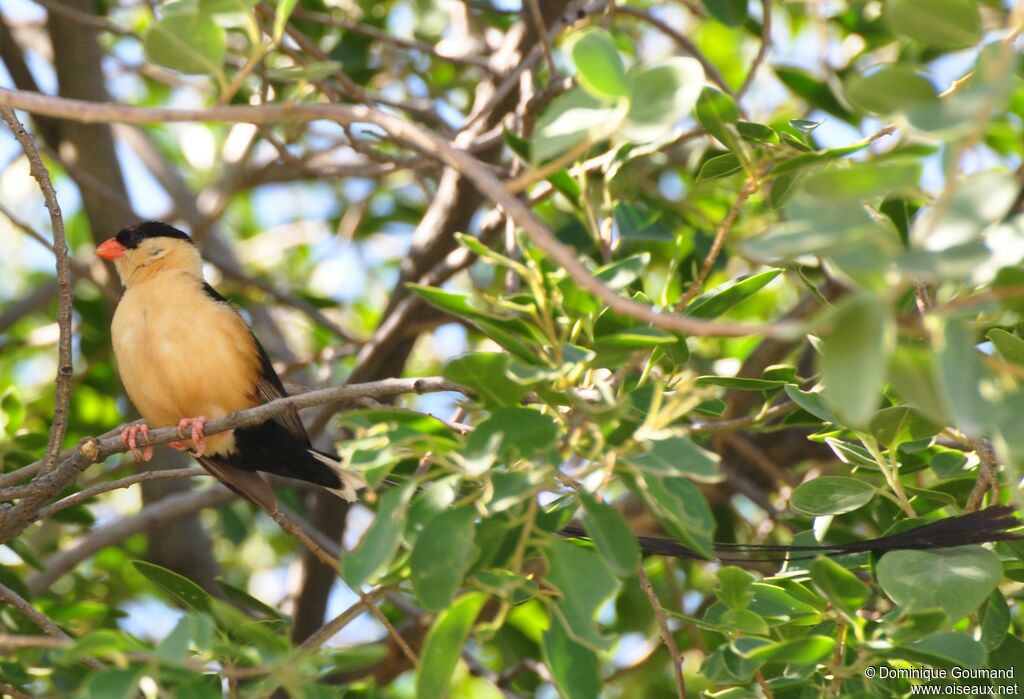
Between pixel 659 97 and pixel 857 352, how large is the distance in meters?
0.73

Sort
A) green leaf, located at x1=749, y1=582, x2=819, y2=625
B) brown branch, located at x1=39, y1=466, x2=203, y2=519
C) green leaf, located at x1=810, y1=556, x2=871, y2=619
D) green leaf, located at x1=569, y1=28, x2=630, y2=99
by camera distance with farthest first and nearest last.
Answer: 1. brown branch, located at x1=39, y1=466, x2=203, y2=519
2. green leaf, located at x1=749, y1=582, x2=819, y2=625
3. green leaf, located at x1=810, y1=556, x2=871, y2=619
4. green leaf, located at x1=569, y1=28, x2=630, y2=99

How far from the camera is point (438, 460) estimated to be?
7.59 ft

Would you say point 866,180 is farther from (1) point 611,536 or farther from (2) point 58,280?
(2) point 58,280

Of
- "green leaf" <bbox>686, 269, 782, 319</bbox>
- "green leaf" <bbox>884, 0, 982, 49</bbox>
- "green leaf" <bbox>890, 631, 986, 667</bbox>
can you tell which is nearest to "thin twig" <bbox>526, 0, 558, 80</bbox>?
"green leaf" <bbox>686, 269, 782, 319</bbox>

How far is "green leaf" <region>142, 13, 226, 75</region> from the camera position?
8.16 feet

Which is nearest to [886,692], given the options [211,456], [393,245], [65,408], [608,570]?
[608,570]

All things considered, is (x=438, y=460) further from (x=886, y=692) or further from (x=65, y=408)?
(x=65, y=408)

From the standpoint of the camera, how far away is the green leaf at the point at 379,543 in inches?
84.8

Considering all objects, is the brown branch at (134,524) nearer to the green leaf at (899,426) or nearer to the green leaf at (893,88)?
the green leaf at (899,426)

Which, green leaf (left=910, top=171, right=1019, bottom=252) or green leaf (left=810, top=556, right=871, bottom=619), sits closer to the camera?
green leaf (left=910, top=171, right=1019, bottom=252)

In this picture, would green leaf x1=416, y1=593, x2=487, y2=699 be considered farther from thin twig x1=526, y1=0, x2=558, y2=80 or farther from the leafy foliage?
thin twig x1=526, y1=0, x2=558, y2=80

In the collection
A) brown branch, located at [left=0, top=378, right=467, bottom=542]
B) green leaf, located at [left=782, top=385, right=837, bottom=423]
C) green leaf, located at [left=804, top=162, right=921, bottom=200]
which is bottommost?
green leaf, located at [left=782, top=385, right=837, bottom=423]

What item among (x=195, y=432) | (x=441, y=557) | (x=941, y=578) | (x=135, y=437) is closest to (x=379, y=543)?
(x=441, y=557)

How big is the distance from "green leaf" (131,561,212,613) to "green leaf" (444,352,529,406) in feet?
4.18
